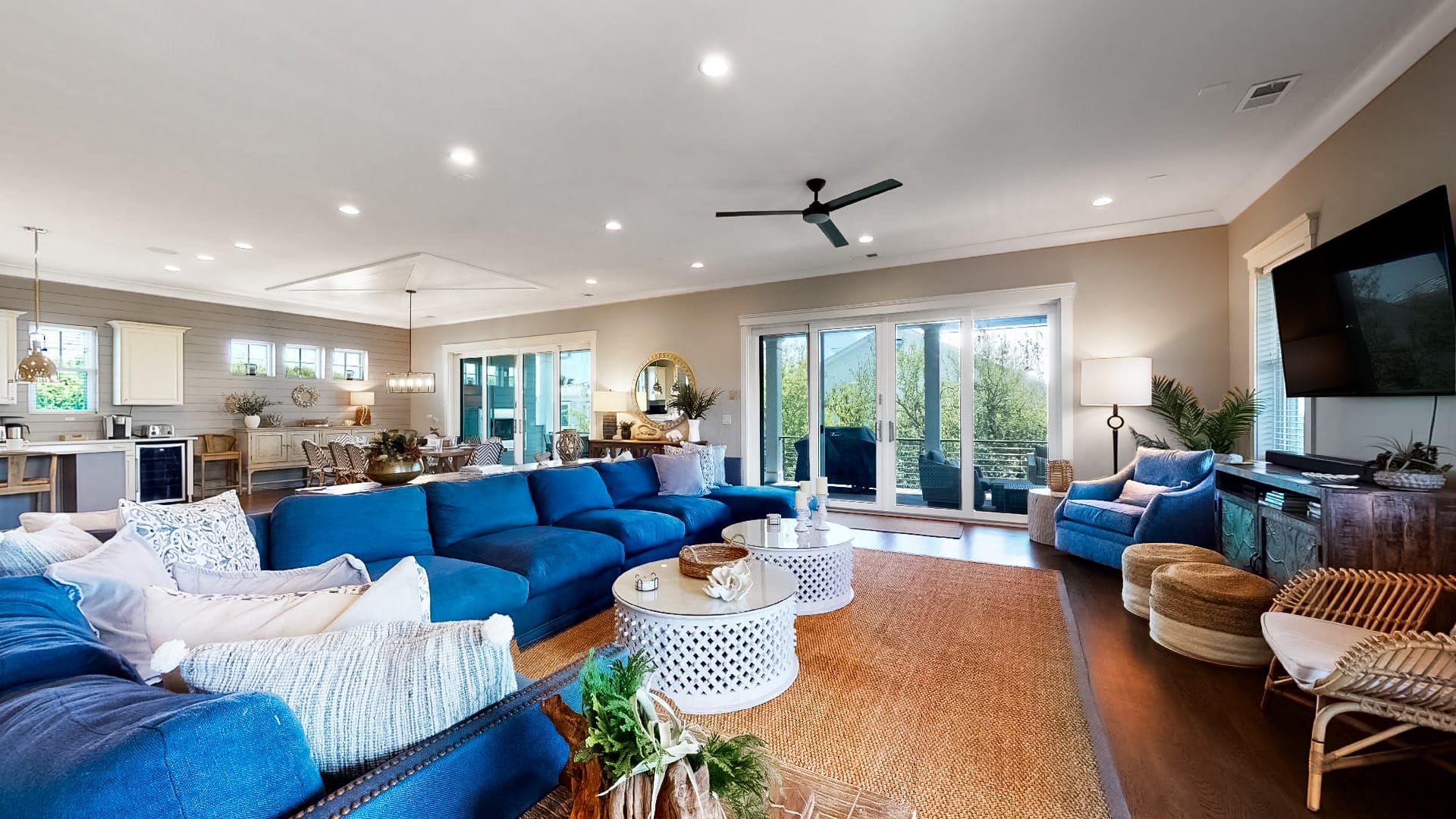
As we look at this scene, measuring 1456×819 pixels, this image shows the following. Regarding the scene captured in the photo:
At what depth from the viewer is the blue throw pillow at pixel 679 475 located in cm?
463

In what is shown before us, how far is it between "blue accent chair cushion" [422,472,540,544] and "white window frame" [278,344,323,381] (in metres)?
7.17

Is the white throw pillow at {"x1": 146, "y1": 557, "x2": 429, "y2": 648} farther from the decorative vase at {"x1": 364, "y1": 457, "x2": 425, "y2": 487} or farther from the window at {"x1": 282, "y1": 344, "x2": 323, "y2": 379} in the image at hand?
the window at {"x1": 282, "y1": 344, "x2": 323, "y2": 379}

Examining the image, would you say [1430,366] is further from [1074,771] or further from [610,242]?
[610,242]

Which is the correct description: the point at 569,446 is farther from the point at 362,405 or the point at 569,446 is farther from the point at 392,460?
the point at 362,405

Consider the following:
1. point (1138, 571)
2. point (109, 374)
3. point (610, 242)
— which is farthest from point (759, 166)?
point (109, 374)

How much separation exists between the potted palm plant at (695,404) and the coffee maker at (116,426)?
258 inches

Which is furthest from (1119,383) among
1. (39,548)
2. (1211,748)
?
(39,548)

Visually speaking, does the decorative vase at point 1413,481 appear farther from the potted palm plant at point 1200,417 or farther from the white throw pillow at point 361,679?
the white throw pillow at point 361,679

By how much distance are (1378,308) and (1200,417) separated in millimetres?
2141

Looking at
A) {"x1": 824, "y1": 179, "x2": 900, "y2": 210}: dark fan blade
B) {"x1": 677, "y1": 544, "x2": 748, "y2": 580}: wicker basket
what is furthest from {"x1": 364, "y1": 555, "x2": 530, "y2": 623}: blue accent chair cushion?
{"x1": 824, "y1": 179, "x2": 900, "y2": 210}: dark fan blade

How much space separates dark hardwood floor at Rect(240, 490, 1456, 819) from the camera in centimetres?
170

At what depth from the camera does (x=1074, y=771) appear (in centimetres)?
184

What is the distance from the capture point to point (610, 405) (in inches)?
303

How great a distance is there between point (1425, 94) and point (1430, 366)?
3.85 ft
